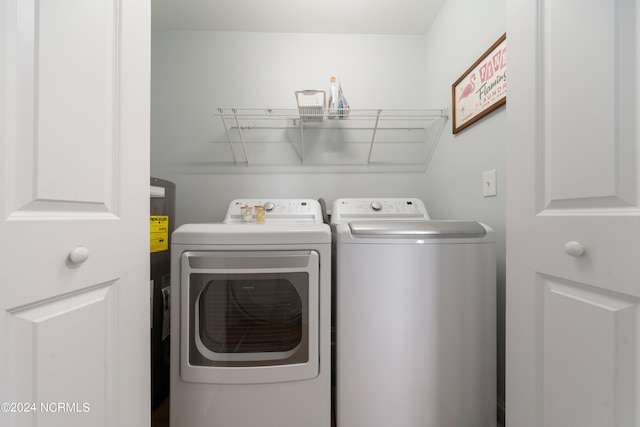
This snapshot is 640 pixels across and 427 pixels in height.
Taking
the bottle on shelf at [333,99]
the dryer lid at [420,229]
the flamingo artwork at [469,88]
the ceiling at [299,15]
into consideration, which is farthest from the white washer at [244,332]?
the ceiling at [299,15]

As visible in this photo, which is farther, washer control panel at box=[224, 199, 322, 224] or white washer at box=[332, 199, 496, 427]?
washer control panel at box=[224, 199, 322, 224]

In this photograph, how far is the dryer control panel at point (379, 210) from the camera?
4.94 feet

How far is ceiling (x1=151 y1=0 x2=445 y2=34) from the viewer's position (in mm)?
1574

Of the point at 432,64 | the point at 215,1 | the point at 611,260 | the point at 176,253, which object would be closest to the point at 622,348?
the point at 611,260

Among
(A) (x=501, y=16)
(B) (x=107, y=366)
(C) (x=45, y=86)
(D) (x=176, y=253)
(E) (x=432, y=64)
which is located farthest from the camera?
(E) (x=432, y=64)

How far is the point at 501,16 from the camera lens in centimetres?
112

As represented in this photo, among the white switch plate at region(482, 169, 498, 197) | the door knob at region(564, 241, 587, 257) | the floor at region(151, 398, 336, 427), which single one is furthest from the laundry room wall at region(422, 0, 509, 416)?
the floor at region(151, 398, 336, 427)

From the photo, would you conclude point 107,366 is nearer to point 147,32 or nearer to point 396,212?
point 147,32

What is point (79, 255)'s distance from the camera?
1.73ft

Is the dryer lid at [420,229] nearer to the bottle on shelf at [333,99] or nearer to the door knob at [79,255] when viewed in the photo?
the door knob at [79,255]

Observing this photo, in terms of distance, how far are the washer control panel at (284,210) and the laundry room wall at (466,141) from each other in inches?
33.8

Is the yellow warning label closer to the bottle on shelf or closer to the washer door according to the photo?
the washer door

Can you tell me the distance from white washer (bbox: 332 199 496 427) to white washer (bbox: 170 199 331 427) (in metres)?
0.10

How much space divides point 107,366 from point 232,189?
52.6 inches
